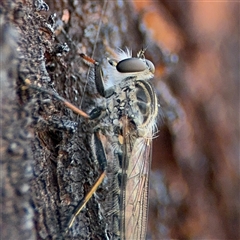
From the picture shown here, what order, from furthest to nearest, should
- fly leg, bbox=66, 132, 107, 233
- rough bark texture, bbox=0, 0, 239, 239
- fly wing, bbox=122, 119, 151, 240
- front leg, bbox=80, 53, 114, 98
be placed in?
1. front leg, bbox=80, 53, 114, 98
2. fly wing, bbox=122, 119, 151, 240
3. fly leg, bbox=66, 132, 107, 233
4. rough bark texture, bbox=0, 0, 239, 239

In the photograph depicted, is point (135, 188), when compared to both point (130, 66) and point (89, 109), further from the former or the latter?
point (130, 66)

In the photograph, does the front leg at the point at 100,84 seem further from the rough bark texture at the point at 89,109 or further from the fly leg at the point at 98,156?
the fly leg at the point at 98,156

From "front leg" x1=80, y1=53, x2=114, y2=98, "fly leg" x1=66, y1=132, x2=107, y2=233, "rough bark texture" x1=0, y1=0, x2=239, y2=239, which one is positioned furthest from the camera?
"front leg" x1=80, y1=53, x2=114, y2=98

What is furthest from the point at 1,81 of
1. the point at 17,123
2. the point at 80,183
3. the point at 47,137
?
the point at 80,183

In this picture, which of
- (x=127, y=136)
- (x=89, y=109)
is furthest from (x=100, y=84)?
(x=127, y=136)

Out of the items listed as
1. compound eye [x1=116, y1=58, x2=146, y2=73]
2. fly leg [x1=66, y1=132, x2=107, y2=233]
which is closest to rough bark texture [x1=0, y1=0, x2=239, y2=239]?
fly leg [x1=66, y1=132, x2=107, y2=233]

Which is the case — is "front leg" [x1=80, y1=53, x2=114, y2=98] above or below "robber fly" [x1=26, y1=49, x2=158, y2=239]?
above

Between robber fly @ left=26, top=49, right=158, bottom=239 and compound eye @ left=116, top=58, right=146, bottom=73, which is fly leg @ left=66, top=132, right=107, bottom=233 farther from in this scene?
compound eye @ left=116, top=58, right=146, bottom=73

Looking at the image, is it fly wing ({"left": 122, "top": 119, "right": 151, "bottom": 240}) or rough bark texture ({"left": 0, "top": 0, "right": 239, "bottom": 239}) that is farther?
fly wing ({"left": 122, "top": 119, "right": 151, "bottom": 240})

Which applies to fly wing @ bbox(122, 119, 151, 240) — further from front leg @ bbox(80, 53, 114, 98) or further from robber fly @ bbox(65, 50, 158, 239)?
front leg @ bbox(80, 53, 114, 98)
